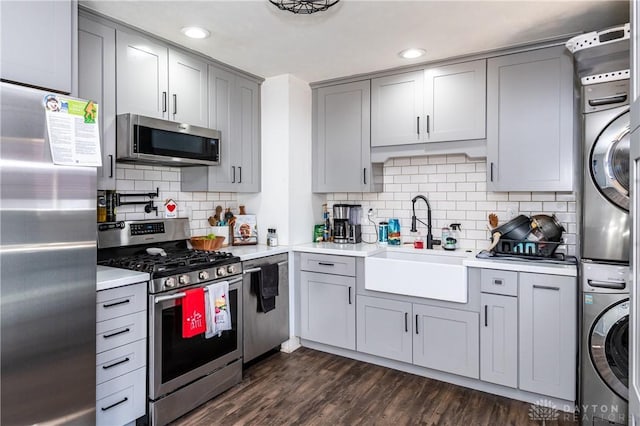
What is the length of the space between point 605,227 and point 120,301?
2739 millimetres

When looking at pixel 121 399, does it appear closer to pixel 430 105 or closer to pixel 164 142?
pixel 164 142

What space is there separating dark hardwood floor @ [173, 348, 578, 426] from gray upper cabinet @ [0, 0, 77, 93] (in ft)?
6.77

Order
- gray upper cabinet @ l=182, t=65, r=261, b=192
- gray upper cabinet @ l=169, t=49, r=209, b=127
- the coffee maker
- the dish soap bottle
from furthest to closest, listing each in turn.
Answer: the coffee maker, the dish soap bottle, gray upper cabinet @ l=182, t=65, r=261, b=192, gray upper cabinet @ l=169, t=49, r=209, b=127

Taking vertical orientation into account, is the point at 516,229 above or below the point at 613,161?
below

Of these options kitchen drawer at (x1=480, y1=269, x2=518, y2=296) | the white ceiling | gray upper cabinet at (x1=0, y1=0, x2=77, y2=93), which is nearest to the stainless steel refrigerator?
gray upper cabinet at (x1=0, y1=0, x2=77, y2=93)

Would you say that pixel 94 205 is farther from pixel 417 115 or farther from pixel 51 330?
pixel 417 115

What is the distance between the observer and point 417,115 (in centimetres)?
336

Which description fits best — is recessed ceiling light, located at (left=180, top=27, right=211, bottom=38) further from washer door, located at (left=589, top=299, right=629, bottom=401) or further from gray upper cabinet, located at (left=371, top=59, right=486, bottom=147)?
washer door, located at (left=589, top=299, right=629, bottom=401)

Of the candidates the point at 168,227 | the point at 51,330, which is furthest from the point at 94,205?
the point at 168,227

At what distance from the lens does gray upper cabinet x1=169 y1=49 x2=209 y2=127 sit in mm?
2963

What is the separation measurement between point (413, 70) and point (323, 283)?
1941mm

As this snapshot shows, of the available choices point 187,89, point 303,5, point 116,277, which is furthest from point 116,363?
point 303,5

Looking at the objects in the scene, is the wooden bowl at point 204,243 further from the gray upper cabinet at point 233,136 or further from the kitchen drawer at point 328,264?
the kitchen drawer at point 328,264

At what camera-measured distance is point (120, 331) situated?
7.32ft
